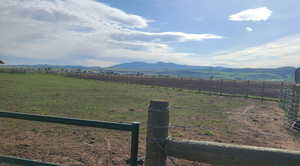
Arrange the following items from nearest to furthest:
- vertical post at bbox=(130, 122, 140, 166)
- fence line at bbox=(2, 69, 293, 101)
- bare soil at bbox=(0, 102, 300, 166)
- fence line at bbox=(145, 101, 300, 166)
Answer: fence line at bbox=(145, 101, 300, 166), vertical post at bbox=(130, 122, 140, 166), bare soil at bbox=(0, 102, 300, 166), fence line at bbox=(2, 69, 293, 101)

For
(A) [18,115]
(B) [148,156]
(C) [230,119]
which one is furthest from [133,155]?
(C) [230,119]

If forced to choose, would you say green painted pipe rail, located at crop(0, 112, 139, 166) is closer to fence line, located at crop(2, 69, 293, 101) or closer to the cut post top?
the cut post top

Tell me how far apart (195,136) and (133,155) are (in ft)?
16.9

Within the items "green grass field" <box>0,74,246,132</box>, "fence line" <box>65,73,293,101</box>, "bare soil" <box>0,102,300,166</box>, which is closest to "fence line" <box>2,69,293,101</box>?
"fence line" <box>65,73,293,101</box>

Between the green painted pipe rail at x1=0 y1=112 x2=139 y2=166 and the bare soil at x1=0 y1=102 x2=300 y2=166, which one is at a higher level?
the green painted pipe rail at x1=0 y1=112 x2=139 y2=166

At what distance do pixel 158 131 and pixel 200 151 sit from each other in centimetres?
45

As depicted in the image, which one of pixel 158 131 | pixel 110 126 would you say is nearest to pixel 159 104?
pixel 158 131

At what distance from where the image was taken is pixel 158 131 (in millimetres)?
2152

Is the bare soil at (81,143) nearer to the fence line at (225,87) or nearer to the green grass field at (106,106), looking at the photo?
the green grass field at (106,106)

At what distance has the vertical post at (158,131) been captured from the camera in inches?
84.7

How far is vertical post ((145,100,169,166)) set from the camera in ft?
7.06

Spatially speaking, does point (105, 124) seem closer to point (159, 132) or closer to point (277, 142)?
point (159, 132)

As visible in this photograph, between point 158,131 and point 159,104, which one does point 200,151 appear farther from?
point 159,104

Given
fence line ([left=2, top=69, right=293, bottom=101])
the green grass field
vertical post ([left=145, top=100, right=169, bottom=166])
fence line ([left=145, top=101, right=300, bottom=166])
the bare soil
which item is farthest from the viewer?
fence line ([left=2, top=69, right=293, bottom=101])
